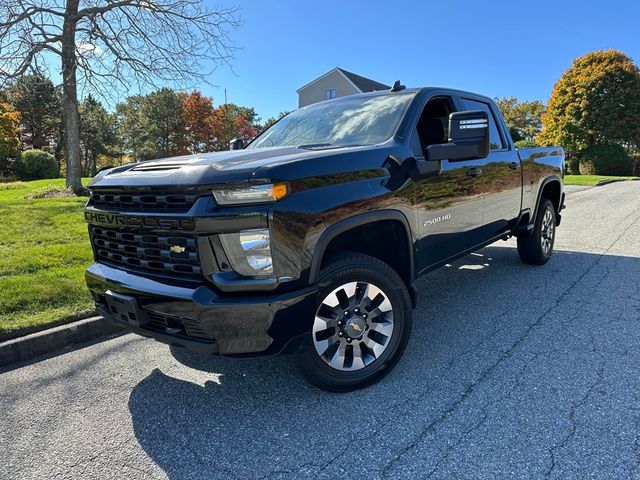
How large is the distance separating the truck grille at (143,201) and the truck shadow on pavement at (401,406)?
1.26 meters

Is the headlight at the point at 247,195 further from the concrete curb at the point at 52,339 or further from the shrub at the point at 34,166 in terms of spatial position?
the shrub at the point at 34,166

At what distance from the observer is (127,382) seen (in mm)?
3055

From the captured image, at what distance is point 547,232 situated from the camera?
18.7 ft

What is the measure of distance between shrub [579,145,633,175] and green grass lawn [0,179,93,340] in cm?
3344

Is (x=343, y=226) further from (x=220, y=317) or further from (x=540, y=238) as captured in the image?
(x=540, y=238)

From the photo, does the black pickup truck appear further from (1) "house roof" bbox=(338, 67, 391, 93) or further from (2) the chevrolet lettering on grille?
(1) "house roof" bbox=(338, 67, 391, 93)

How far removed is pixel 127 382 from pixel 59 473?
0.90 metres

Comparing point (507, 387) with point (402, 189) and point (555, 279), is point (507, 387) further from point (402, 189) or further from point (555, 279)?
point (555, 279)

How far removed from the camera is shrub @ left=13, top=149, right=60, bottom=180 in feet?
81.6

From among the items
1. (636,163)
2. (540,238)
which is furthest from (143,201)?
(636,163)

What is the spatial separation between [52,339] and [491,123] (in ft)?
15.5

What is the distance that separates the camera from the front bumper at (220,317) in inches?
88.2

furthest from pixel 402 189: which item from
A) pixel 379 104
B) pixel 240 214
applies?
pixel 240 214

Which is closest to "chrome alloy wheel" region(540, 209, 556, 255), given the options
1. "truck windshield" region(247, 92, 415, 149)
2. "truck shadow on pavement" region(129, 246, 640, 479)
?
"truck shadow on pavement" region(129, 246, 640, 479)
